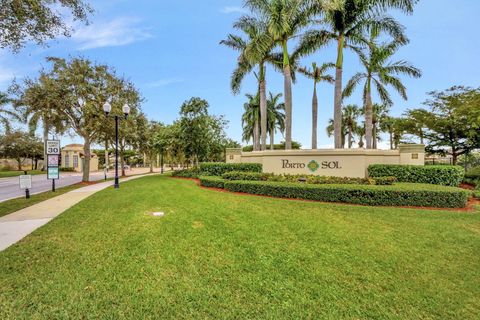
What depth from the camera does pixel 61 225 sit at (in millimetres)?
5691

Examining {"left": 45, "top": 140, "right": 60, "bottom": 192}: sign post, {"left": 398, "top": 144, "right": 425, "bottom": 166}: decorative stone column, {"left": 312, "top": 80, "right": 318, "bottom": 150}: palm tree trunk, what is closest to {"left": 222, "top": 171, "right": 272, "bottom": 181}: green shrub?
{"left": 312, "top": 80, "right": 318, "bottom": 150}: palm tree trunk

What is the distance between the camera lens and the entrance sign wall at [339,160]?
12.4 meters

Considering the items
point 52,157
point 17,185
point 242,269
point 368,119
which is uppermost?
point 368,119

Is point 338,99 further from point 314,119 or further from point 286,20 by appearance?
point 286,20

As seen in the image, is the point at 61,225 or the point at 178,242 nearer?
the point at 178,242

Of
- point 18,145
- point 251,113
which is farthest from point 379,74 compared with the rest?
point 18,145

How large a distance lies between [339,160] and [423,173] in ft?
13.0

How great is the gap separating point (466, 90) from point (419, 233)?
20163 millimetres

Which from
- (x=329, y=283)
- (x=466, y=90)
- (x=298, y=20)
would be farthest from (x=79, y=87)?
(x=466, y=90)

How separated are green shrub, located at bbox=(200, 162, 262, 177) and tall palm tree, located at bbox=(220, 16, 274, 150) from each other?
117 inches

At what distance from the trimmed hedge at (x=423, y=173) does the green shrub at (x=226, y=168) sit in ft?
22.0

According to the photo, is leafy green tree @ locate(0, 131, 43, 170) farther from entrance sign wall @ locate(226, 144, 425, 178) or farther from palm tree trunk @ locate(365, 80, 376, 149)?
palm tree trunk @ locate(365, 80, 376, 149)

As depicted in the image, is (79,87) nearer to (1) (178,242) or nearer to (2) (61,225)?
(2) (61,225)

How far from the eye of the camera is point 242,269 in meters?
3.57
